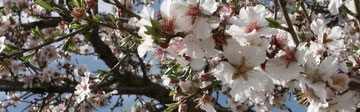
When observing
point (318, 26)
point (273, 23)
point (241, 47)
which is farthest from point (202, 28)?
point (318, 26)

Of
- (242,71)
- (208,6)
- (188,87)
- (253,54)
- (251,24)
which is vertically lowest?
(188,87)

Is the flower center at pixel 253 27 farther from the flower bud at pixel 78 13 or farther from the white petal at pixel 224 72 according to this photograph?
the flower bud at pixel 78 13

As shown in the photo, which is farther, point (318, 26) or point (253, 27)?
point (318, 26)

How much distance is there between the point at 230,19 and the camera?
1015 mm

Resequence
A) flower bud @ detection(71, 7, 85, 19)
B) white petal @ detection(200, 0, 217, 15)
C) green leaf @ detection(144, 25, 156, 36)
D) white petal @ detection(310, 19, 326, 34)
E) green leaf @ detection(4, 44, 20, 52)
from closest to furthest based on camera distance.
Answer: green leaf @ detection(144, 25, 156, 36), white petal @ detection(200, 0, 217, 15), flower bud @ detection(71, 7, 85, 19), green leaf @ detection(4, 44, 20, 52), white petal @ detection(310, 19, 326, 34)

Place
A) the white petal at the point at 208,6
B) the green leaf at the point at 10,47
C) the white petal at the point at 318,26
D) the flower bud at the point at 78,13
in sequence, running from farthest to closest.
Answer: the white petal at the point at 318,26
the green leaf at the point at 10,47
the flower bud at the point at 78,13
the white petal at the point at 208,6

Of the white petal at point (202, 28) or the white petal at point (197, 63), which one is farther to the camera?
A: the white petal at point (197, 63)

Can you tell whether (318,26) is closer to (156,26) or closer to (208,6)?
(208,6)

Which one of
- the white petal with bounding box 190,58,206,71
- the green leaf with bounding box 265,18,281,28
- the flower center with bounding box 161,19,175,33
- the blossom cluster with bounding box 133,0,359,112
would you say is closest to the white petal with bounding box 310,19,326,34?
the blossom cluster with bounding box 133,0,359,112

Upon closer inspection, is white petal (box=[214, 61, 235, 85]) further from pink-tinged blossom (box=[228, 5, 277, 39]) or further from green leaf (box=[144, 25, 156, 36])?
green leaf (box=[144, 25, 156, 36])

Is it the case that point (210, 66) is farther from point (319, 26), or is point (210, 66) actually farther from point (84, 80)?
point (84, 80)

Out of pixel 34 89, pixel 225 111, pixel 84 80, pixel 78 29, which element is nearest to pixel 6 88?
pixel 34 89

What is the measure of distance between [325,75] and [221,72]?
431 millimetres

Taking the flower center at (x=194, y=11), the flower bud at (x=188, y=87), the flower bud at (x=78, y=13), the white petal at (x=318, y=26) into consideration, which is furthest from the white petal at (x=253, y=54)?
the flower bud at (x=78, y=13)
